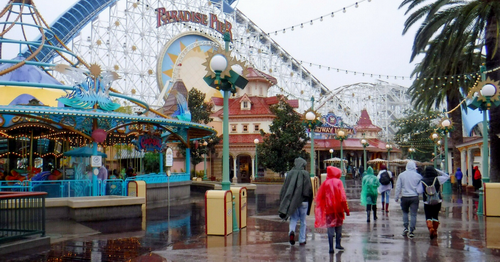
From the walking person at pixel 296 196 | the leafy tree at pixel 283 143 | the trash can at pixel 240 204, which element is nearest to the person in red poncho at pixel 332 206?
the walking person at pixel 296 196

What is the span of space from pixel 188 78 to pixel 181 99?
31434 millimetres

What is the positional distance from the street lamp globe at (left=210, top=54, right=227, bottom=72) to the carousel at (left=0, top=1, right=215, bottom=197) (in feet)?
21.4

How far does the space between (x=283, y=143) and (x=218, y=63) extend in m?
27.7

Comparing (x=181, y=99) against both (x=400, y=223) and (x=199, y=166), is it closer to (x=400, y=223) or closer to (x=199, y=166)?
(x=400, y=223)

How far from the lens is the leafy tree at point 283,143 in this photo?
38.3m

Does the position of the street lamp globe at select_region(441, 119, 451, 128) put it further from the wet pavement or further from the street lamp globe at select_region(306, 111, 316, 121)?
the wet pavement

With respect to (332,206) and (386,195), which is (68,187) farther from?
(386,195)

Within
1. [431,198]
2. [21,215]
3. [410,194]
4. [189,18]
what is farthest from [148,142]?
[189,18]

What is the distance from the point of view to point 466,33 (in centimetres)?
2153

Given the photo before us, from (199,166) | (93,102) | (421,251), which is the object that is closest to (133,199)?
(93,102)

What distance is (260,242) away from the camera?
33.4 ft

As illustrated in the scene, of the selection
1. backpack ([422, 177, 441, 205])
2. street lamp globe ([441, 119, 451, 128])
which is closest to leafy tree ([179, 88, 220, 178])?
street lamp globe ([441, 119, 451, 128])

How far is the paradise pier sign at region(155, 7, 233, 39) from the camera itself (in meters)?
51.2

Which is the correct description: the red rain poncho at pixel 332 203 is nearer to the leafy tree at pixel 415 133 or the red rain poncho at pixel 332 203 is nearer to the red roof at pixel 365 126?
the red roof at pixel 365 126
